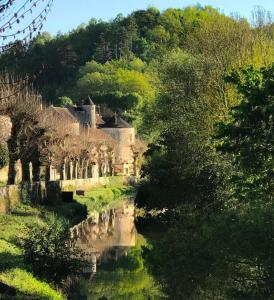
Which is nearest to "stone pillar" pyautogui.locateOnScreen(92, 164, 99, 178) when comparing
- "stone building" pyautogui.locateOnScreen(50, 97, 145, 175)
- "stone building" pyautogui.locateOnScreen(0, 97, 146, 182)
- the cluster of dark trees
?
"stone building" pyautogui.locateOnScreen(0, 97, 146, 182)

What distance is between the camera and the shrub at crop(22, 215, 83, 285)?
72.8ft

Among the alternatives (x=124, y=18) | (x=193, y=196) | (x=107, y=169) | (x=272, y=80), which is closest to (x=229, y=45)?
(x=193, y=196)

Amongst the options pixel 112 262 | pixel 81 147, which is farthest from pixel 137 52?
pixel 112 262

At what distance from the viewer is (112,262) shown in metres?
30.2

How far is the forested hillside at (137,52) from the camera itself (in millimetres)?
40812

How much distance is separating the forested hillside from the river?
10864 millimetres

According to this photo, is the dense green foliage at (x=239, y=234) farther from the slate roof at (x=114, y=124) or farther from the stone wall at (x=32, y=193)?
the slate roof at (x=114, y=124)

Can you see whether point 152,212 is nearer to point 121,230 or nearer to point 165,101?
point 121,230

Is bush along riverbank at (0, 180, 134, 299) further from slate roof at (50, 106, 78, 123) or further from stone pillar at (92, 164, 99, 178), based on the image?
stone pillar at (92, 164, 99, 178)

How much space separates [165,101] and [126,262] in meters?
15.3

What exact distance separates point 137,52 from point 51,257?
422 ft

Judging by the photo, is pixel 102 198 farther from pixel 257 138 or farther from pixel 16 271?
pixel 16 271

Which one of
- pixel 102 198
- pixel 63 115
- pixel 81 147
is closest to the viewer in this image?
pixel 102 198

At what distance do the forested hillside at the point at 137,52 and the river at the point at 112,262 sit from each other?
10.9m
